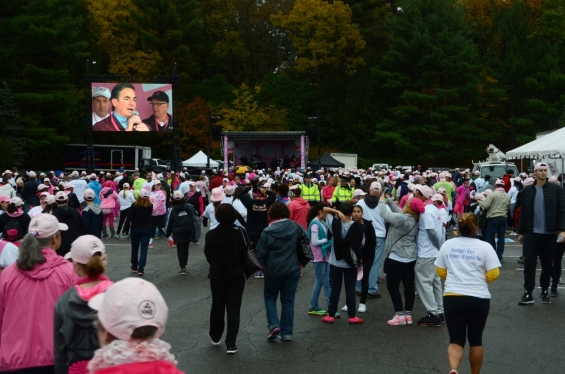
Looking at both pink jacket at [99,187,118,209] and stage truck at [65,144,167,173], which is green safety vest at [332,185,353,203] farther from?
stage truck at [65,144,167,173]

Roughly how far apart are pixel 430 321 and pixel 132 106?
35.2 m

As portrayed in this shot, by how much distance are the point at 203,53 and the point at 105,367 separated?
219 feet

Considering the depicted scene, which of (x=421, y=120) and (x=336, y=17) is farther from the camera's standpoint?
(x=336, y=17)

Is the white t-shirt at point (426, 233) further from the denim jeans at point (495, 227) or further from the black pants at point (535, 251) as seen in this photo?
the denim jeans at point (495, 227)

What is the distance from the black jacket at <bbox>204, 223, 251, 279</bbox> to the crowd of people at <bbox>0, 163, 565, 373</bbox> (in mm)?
13

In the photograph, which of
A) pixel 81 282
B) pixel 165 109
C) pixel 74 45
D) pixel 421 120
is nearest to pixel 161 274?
pixel 81 282

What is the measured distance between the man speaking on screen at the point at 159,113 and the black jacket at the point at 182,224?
2996 cm

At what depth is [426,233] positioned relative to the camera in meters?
9.18

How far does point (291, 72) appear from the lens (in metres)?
68.6

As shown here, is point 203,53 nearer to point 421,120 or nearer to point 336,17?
point 336,17

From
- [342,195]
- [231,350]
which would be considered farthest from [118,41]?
[231,350]

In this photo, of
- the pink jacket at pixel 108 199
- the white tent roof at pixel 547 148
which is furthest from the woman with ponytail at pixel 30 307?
the white tent roof at pixel 547 148

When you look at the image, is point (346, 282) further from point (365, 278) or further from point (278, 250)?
point (278, 250)

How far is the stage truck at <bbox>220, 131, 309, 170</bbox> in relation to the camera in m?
47.4
